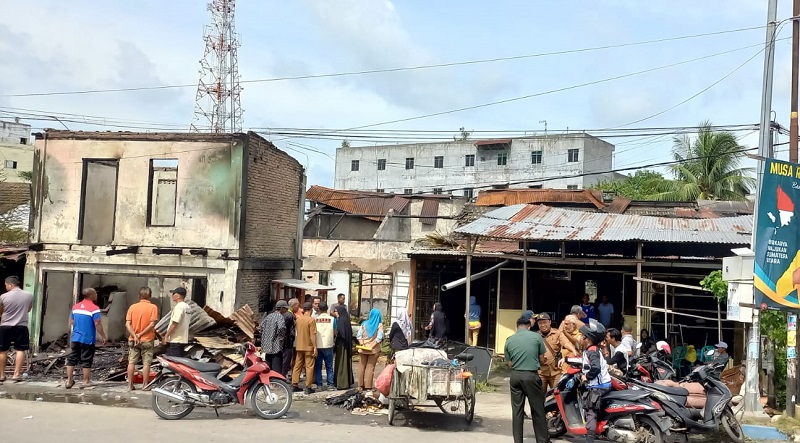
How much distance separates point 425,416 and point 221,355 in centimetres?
440

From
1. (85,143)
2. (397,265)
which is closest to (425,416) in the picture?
(85,143)

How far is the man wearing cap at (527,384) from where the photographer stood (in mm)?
8102

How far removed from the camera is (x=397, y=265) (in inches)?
962

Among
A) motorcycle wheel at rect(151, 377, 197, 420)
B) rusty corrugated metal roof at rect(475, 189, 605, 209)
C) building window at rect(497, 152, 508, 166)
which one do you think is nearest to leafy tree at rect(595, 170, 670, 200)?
rusty corrugated metal roof at rect(475, 189, 605, 209)

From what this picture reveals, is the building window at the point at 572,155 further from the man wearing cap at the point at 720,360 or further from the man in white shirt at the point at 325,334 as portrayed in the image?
the man in white shirt at the point at 325,334

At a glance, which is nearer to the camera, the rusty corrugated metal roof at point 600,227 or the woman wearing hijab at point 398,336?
the woman wearing hijab at point 398,336

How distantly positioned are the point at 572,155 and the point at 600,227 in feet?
129

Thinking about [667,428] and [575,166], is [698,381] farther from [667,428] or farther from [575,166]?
[575,166]

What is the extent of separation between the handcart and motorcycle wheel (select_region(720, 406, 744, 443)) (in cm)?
334

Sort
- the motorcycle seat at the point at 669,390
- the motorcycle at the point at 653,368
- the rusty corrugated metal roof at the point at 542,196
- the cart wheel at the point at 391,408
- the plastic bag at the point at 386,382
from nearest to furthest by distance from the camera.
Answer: the motorcycle seat at the point at 669,390
the cart wheel at the point at 391,408
the plastic bag at the point at 386,382
the motorcycle at the point at 653,368
the rusty corrugated metal roof at the point at 542,196

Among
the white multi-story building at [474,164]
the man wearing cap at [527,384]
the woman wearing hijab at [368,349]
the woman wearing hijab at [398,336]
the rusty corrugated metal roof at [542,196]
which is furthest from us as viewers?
the white multi-story building at [474,164]

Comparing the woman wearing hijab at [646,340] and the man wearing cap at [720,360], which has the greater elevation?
the man wearing cap at [720,360]

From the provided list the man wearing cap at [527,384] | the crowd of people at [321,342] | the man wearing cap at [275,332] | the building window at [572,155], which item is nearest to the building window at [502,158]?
the building window at [572,155]

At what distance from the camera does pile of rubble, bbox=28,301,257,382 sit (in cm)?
1221
